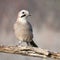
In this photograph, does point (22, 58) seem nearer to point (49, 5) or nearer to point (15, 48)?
point (15, 48)

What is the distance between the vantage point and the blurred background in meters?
13.9

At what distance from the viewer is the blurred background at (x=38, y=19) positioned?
13876mm

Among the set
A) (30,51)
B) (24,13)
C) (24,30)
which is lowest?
(30,51)

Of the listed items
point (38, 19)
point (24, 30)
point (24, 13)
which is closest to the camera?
point (24, 13)

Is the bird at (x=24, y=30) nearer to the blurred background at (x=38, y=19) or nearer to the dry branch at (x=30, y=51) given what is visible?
the dry branch at (x=30, y=51)

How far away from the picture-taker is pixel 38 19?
1627 cm

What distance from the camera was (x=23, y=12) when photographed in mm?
8555

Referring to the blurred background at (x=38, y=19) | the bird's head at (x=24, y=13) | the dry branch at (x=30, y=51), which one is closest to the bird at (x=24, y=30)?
the bird's head at (x=24, y=13)

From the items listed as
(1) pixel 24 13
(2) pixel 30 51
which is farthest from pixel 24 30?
(2) pixel 30 51

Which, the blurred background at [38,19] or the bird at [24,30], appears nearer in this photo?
the bird at [24,30]

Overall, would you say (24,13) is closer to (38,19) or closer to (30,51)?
(30,51)

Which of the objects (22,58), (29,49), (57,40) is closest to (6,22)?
(57,40)

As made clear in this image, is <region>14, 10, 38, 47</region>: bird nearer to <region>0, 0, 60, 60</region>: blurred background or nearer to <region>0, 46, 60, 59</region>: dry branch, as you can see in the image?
<region>0, 46, 60, 59</region>: dry branch

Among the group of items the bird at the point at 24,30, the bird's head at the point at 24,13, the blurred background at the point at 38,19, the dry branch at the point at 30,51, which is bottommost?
the dry branch at the point at 30,51
